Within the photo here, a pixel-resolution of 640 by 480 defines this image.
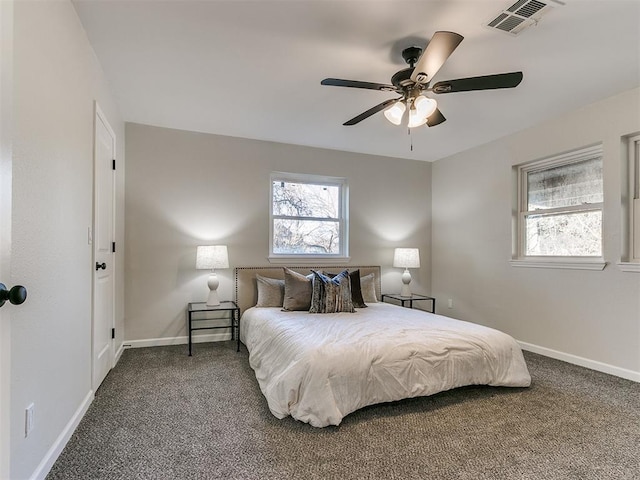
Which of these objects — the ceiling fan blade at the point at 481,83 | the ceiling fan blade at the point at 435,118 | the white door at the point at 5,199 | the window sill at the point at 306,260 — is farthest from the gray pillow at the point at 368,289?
the white door at the point at 5,199

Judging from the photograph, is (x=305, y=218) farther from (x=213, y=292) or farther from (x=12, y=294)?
(x=12, y=294)

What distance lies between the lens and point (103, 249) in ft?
9.08

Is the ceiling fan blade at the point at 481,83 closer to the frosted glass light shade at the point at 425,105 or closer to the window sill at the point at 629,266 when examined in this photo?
the frosted glass light shade at the point at 425,105

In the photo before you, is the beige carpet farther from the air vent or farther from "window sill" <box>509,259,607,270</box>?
the air vent

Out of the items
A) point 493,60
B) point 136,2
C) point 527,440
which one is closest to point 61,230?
point 136,2

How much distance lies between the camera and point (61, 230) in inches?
70.9

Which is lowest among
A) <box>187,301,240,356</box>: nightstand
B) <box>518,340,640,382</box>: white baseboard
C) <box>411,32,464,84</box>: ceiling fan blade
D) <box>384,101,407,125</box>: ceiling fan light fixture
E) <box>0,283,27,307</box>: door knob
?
<box>518,340,640,382</box>: white baseboard

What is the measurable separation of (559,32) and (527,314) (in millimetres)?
2744

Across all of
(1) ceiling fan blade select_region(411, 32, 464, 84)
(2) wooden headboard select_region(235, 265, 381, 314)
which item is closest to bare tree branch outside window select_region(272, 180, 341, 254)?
(2) wooden headboard select_region(235, 265, 381, 314)

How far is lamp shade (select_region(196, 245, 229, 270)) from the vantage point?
11.9 ft

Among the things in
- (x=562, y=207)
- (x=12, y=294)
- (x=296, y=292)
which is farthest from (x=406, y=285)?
(x=12, y=294)

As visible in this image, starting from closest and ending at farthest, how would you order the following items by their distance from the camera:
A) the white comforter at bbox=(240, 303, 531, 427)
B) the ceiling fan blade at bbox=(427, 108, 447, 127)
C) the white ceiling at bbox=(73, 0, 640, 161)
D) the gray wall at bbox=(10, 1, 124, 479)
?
the gray wall at bbox=(10, 1, 124, 479)
the white ceiling at bbox=(73, 0, 640, 161)
the white comforter at bbox=(240, 303, 531, 427)
the ceiling fan blade at bbox=(427, 108, 447, 127)

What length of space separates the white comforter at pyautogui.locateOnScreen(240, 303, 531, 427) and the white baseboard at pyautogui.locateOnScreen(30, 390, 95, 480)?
1.10 metres

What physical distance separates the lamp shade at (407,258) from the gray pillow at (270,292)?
1.65 metres
